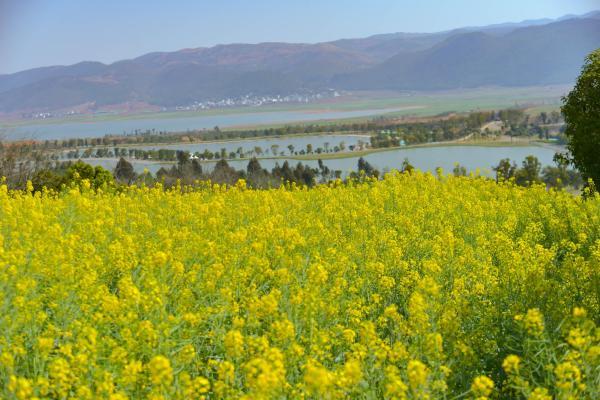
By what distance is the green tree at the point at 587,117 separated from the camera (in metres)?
11.1

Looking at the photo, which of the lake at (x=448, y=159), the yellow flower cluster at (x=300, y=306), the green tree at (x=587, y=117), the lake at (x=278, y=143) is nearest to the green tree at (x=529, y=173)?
the lake at (x=448, y=159)

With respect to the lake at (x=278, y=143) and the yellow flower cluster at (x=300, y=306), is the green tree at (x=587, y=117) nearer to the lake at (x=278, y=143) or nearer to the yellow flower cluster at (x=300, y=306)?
the yellow flower cluster at (x=300, y=306)

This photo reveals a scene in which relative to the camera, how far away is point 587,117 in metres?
11.2

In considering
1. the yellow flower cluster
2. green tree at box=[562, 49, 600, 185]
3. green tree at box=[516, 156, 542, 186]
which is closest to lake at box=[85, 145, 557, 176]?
green tree at box=[516, 156, 542, 186]

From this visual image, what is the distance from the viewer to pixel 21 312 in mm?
5137

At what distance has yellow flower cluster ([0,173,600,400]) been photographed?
3994 millimetres

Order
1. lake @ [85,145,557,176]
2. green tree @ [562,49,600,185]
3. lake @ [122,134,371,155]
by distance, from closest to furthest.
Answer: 1. green tree @ [562,49,600,185]
2. lake @ [85,145,557,176]
3. lake @ [122,134,371,155]

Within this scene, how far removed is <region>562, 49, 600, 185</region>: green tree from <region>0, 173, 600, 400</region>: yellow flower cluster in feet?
3.81

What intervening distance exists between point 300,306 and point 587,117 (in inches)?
322

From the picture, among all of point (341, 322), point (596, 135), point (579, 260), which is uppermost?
point (596, 135)

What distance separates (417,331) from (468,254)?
2690mm

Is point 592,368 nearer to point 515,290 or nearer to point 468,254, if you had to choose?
point 515,290

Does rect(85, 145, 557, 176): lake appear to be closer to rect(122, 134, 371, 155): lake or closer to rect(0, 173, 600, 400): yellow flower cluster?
rect(122, 134, 371, 155): lake

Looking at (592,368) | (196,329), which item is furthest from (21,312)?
(592,368)
